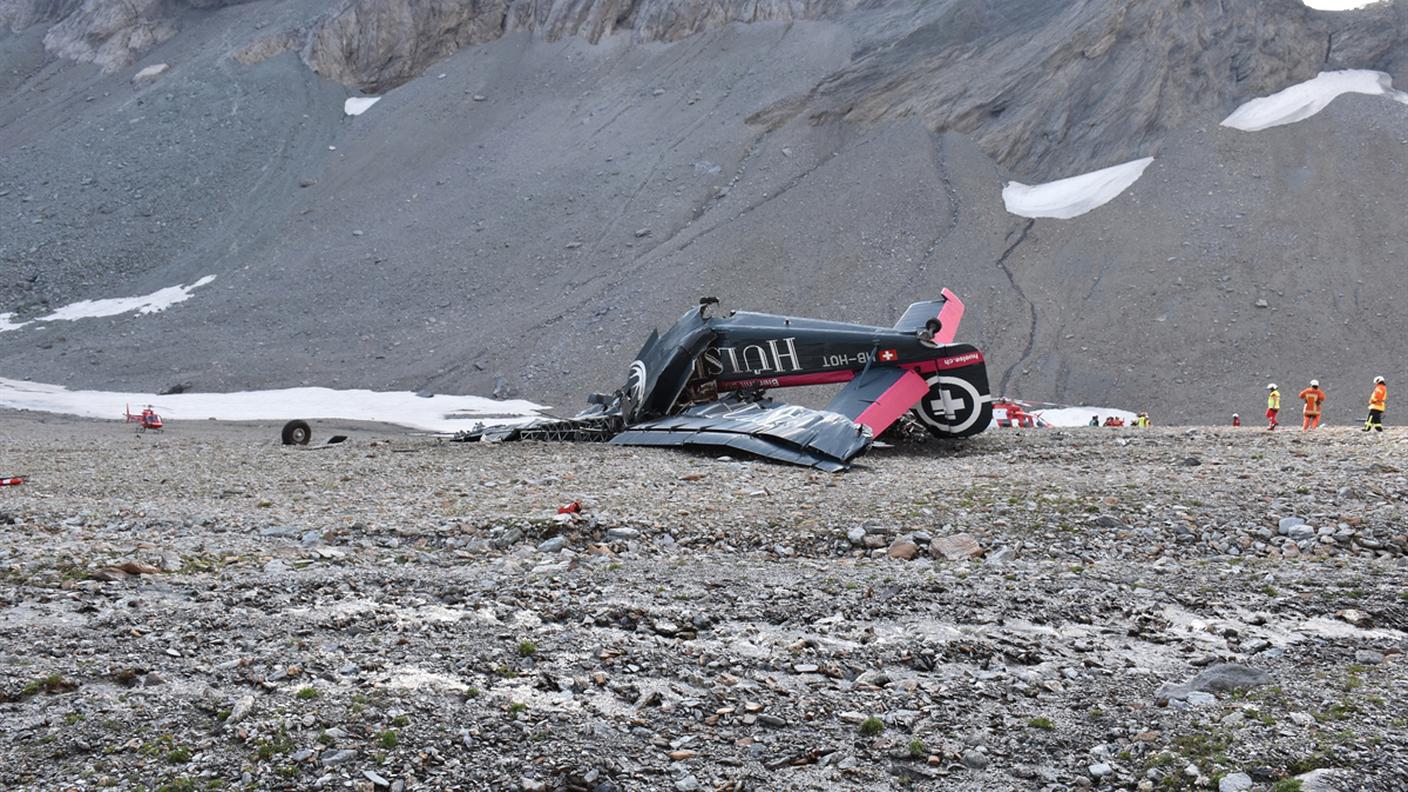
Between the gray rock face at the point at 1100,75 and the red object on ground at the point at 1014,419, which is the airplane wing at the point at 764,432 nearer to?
the red object on ground at the point at 1014,419

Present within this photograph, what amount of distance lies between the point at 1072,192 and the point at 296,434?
46012mm

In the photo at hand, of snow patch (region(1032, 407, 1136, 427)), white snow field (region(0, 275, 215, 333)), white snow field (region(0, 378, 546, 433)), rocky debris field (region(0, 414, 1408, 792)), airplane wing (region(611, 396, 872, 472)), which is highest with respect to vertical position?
white snow field (region(0, 275, 215, 333))

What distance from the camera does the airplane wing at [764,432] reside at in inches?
704

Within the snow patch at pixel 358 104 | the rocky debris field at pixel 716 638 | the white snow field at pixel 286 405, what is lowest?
the rocky debris field at pixel 716 638

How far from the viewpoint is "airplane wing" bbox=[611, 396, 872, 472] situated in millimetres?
17891

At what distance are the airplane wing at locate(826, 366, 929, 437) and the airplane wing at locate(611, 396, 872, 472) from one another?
39.1 inches

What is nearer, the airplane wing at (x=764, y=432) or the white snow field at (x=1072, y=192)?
the airplane wing at (x=764, y=432)

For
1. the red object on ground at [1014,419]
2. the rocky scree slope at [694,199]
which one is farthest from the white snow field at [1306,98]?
the red object on ground at [1014,419]

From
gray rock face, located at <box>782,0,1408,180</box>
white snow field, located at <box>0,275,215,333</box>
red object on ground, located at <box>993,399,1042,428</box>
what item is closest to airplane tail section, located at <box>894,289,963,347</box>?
red object on ground, located at <box>993,399,1042,428</box>

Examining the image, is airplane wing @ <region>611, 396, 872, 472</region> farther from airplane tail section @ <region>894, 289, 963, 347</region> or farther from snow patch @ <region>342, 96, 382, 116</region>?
snow patch @ <region>342, 96, 382, 116</region>

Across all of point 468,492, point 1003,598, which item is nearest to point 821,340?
point 468,492

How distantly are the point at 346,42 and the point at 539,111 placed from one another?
17717mm

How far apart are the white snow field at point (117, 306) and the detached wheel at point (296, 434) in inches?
1530

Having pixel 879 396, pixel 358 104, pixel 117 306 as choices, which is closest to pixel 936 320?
pixel 879 396
